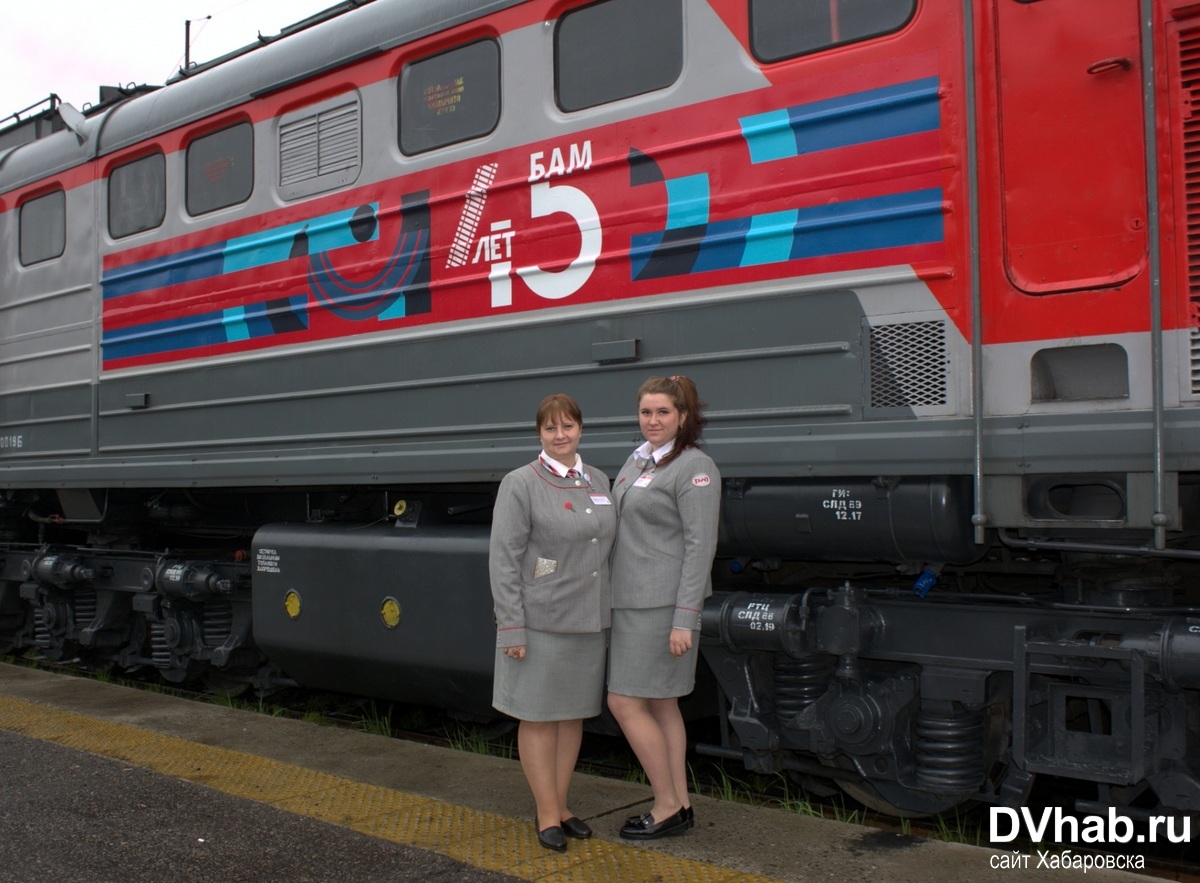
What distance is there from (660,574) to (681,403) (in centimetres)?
62

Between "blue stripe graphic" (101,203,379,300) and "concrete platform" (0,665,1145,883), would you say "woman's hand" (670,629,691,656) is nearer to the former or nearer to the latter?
"concrete platform" (0,665,1145,883)

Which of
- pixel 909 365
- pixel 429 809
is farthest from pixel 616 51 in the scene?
pixel 429 809

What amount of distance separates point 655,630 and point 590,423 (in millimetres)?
1243

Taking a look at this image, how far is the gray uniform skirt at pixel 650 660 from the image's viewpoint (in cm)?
417

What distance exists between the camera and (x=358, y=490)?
22.1 ft

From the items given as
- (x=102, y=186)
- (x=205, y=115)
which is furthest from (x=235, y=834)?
(x=102, y=186)

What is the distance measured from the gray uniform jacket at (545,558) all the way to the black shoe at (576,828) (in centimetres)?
70

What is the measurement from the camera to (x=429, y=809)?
469 cm

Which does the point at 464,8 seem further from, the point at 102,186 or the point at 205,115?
the point at 102,186

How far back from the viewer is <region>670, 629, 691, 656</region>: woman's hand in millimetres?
4047

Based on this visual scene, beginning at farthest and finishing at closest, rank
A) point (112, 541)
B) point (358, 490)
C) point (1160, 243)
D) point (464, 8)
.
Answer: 1. point (112, 541)
2. point (358, 490)
3. point (464, 8)
4. point (1160, 243)

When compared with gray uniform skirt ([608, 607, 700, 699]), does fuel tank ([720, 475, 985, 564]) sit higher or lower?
higher

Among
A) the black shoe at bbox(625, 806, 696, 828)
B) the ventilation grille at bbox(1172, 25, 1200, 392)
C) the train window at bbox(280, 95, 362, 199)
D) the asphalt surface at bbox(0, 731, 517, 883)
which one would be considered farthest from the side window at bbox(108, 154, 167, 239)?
the ventilation grille at bbox(1172, 25, 1200, 392)

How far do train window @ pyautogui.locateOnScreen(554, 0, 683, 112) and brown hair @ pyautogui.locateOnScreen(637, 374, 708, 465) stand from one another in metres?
1.44
